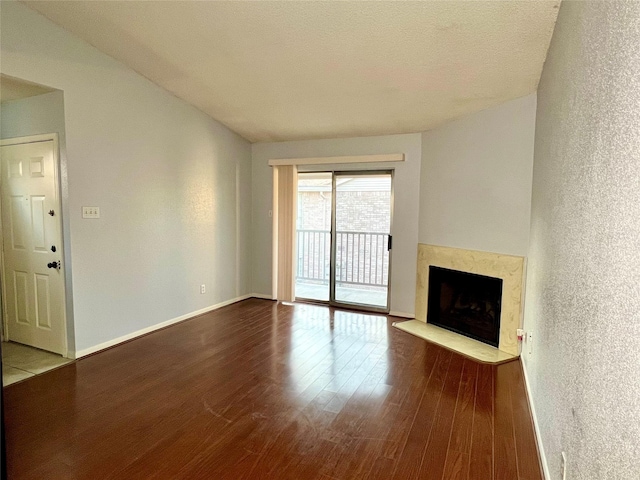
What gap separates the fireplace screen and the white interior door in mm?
3879

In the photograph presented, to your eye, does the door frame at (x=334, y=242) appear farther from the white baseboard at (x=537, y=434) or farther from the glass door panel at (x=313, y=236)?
the white baseboard at (x=537, y=434)

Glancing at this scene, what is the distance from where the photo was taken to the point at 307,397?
263 centimetres

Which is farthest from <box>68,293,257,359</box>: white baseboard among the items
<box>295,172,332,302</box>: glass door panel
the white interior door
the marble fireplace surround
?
the marble fireplace surround

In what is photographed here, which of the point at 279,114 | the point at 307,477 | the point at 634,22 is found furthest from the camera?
the point at 279,114

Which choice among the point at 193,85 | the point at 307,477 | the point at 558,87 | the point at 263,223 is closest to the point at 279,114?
the point at 193,85

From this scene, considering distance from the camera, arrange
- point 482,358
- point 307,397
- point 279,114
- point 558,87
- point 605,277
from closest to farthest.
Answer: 1. point 605,277
2. point 558,87
3. point 307,397
4. point 482,358
5. point 279,114

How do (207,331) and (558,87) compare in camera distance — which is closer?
(558,87)

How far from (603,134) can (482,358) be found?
2653 mm

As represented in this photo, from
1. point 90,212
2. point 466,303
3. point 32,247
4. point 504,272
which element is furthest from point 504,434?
point 32,247

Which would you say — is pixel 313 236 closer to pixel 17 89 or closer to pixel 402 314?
pixel 402 314

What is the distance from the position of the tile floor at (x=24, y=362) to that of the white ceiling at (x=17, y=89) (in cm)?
233

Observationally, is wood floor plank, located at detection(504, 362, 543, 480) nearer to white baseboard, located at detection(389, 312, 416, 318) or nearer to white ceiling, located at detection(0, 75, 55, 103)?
white baseboard, located at detection(389, 312, 416, 318)

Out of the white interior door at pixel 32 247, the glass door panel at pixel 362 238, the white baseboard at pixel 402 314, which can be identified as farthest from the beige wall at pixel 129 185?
the white baseboard at pixel 402 314

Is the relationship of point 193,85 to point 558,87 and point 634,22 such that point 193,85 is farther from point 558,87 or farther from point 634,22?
point 634,22
